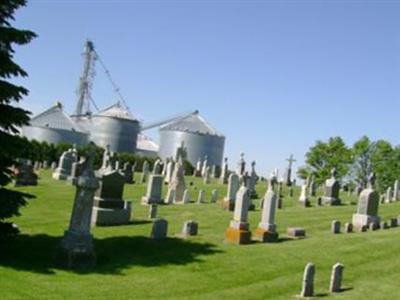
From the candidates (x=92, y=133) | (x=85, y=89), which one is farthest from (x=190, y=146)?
(x=85, y=89)

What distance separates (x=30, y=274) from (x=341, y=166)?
56967 mm

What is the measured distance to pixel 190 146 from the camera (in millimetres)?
79875

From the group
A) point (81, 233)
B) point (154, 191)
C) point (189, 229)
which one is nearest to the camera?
point (81, 233)

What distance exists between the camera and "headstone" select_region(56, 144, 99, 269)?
49.3 feet

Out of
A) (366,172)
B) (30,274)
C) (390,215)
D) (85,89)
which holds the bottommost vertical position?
(30,274)

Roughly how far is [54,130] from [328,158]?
3464 cm

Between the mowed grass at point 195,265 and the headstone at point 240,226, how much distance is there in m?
0.39

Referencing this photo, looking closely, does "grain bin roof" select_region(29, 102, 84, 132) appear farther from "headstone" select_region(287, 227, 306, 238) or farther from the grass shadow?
"headstone" select_region(287, 227, 306, 238)

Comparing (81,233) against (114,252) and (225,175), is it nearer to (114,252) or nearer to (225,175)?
(114,252)

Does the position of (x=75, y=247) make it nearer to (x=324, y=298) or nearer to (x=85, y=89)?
(x=324, y=298)

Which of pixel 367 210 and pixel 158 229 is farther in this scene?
pixel 367 210

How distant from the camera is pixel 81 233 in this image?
611 inches

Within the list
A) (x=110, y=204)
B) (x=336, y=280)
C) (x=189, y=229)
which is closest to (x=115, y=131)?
(x=110, y=204)

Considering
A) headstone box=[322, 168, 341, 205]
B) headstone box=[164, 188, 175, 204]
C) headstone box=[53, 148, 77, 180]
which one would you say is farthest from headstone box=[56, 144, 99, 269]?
headstone box=[53, 148, 77, 180]
